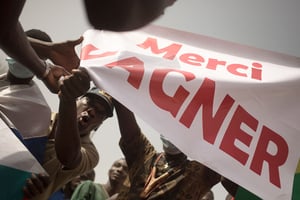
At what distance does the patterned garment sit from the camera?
1.34 m

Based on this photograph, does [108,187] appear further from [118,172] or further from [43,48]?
[43,48]

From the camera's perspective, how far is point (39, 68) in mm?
1030

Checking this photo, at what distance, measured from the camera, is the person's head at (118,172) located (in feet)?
6.30

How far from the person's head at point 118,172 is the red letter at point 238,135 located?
880 millimetres

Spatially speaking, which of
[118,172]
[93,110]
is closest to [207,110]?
[93,110]

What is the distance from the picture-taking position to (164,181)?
1.37 meters

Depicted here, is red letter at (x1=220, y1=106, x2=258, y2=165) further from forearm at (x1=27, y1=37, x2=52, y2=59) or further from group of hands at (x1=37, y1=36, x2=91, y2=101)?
forearm at (x1=27, y1=37, x2=52, y2=59)

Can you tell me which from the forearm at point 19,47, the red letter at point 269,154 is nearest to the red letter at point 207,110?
the red letter at point 269,154

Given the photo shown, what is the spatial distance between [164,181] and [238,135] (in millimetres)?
371

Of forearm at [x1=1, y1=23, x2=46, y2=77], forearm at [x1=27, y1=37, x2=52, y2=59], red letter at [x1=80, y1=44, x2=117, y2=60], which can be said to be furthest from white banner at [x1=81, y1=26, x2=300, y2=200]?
forearm at [x1=1, y1=23, x2=46, y2=77]

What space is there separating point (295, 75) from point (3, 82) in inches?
33.7

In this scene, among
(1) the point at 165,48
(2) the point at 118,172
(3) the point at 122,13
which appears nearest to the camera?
(3) the point at 122,13

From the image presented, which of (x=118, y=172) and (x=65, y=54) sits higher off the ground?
(x=65, y=54)

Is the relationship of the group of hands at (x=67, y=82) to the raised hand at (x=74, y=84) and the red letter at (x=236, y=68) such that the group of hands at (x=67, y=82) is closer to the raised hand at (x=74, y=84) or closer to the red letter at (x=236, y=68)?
the raised hand at (x=74, y=84)
